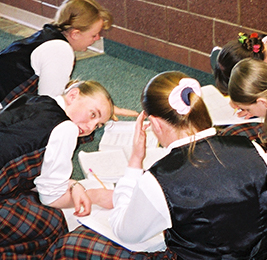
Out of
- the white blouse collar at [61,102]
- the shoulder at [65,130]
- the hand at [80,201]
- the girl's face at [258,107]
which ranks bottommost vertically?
→ the hand at [80,201]

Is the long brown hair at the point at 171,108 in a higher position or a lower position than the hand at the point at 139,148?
higher

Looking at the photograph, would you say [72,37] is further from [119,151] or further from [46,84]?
[119,151]

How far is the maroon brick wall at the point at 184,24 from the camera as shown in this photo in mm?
2562

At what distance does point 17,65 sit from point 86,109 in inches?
25.9

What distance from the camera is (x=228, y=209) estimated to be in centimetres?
112

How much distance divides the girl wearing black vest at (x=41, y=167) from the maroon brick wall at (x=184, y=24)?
125cm

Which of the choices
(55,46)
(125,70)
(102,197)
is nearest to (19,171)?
(102,197)

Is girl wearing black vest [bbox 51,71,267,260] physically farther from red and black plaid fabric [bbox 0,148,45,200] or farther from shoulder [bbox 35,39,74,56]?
shoulder [bbox 35,39,74,56]

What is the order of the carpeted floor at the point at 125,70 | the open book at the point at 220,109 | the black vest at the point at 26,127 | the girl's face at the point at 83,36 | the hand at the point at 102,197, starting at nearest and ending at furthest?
1. the black vest at the point at 26,127
2. the hand at the point at 102,197
3. the open book at the point at 220,109
4. the girl's face at the point at 83,36
5. the carpeted floor at the point at 125,70

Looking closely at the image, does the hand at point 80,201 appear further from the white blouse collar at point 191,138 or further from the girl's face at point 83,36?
the girl's face at point 83,36

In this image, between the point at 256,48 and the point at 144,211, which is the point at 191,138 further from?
the point at 256,48

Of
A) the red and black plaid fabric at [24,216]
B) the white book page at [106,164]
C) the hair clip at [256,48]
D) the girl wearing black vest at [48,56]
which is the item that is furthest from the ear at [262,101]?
the girl wearing black vest at [48,56]

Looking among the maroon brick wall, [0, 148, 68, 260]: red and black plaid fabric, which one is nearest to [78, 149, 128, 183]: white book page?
[0, 148, 68, 260]: red and black plaid fabric

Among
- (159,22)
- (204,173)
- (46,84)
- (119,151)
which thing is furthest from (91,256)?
(159,22)
